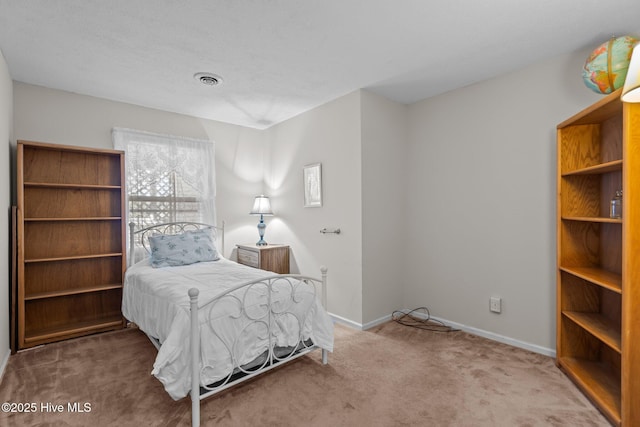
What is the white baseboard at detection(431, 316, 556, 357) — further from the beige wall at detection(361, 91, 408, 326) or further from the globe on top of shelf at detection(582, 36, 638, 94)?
the globe on top of shelf at detection(582, 36, 638, 94)

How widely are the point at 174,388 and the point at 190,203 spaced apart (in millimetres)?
2465

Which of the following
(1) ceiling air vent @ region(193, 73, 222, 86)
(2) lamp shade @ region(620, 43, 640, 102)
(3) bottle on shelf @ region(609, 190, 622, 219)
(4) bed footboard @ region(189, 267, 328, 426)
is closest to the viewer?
(2) lamp shade @ region(620, 43, 640, 102)

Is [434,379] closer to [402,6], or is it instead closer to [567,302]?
[567,302]

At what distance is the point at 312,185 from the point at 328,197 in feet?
0.98

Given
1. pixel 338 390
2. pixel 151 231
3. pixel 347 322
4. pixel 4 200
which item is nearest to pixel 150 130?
pixel 151 231

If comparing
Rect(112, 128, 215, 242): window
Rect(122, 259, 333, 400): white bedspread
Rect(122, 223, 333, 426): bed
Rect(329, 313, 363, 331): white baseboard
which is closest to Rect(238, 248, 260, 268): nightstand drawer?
Rect(112, 128, 215, 242): window

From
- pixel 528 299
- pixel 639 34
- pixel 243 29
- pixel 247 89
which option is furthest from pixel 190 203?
pixel 639 34

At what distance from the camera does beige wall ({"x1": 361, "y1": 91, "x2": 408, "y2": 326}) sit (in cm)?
321

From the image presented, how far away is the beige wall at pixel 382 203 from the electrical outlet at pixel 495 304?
937mm

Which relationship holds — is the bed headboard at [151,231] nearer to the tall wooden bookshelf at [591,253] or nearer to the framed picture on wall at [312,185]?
the framed picture on wall at [312,185]

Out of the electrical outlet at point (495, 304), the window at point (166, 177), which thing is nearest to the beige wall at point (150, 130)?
the window at point (166, 177)

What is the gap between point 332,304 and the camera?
352 centimetres

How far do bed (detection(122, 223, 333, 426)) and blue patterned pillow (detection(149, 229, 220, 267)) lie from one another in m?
0.04

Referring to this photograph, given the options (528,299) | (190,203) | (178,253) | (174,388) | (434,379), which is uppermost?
(190,203)
